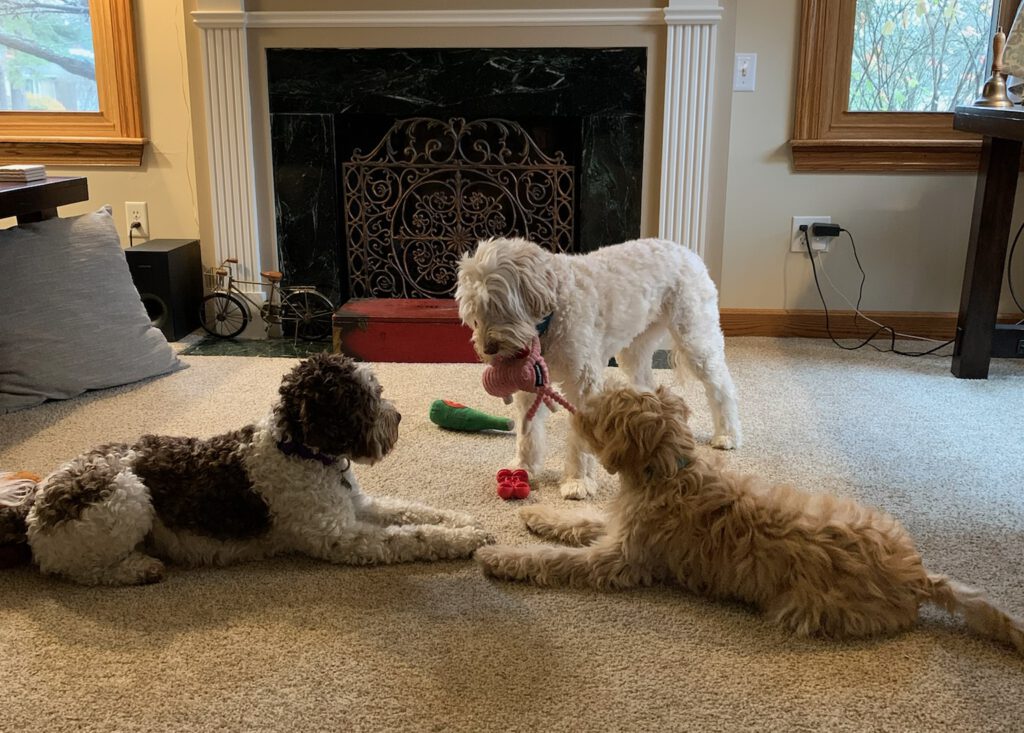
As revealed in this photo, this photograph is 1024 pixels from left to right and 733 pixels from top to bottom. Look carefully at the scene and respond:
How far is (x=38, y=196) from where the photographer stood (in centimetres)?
333

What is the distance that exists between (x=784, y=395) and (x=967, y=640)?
5.52ft

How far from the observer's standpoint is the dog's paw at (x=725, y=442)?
2.88 m

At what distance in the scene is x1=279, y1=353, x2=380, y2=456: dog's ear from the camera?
1.92 metres

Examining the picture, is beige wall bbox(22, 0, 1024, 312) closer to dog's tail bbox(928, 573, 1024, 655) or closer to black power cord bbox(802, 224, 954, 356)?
black power cord bbox(802, 224, 954, 356)

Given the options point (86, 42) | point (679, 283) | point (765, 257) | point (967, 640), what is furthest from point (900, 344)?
point (86, 42)

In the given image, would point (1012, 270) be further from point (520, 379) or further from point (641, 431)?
point (641, 431)

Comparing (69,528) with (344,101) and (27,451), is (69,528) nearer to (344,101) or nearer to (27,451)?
(27,451)

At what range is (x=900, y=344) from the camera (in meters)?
4.12

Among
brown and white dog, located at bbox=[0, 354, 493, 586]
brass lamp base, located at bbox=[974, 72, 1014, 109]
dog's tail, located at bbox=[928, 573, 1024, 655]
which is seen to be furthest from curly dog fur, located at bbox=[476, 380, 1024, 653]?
brass lamp base, located at bbox=[974, 72, 1014, 109]

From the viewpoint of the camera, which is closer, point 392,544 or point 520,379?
point 392,544

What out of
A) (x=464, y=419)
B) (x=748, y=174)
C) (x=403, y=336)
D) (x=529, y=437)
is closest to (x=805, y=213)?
(x=748, y=174)

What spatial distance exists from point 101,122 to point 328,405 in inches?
120

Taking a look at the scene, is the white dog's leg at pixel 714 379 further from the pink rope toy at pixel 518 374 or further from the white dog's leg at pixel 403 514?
the white dog's leg at pixel 403 514

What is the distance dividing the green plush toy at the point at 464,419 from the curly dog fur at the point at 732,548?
0.95 m
